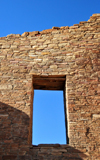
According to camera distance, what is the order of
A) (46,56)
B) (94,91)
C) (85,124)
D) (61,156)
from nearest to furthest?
Answer: (61,156) < (85,124) < (94,91) < (46,56)

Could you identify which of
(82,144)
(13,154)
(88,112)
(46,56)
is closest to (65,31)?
(46,56)

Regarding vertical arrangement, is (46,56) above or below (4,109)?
above

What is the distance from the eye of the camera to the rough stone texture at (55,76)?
5352mm

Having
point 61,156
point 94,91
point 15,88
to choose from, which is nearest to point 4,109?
point 15,88

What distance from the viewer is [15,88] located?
621 centimetres

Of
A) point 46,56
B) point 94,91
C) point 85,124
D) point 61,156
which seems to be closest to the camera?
point 61,156

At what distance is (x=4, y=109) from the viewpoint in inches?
233

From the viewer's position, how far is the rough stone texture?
535 centimetres

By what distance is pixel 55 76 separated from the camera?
6414 millimetres

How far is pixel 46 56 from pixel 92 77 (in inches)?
63.3

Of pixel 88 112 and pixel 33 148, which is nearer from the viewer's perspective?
pixel 33 148

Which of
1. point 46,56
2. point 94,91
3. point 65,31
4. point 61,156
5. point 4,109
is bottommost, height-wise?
point 61,156

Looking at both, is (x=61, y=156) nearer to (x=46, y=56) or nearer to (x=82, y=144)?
(x=82, y=144)

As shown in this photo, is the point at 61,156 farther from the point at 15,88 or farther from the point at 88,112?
the point at 15,88
